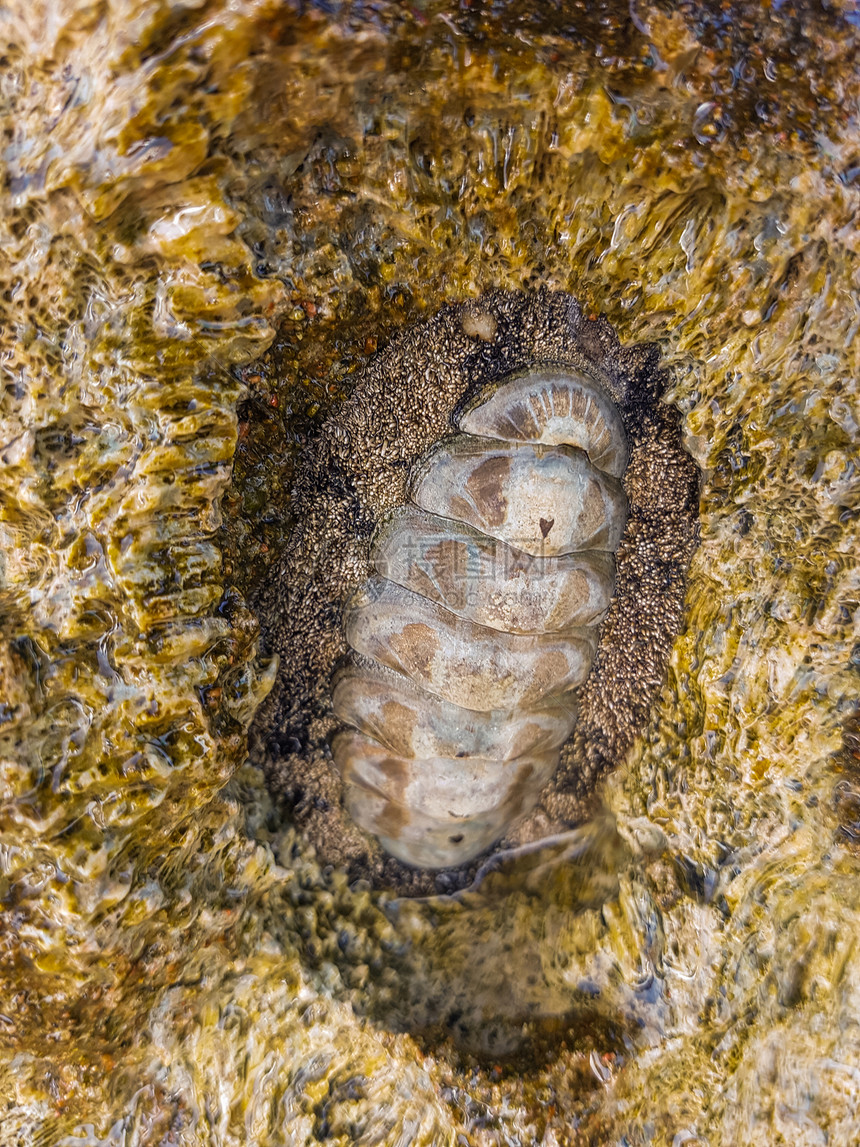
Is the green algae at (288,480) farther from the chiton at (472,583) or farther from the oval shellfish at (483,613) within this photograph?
the oval shellfish at (483,613)

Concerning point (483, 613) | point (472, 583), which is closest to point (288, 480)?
point (472, 583)

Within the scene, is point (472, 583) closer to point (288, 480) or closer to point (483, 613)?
point (483, 613)

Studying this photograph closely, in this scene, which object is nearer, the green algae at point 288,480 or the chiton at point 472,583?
the green algae at point 288,480

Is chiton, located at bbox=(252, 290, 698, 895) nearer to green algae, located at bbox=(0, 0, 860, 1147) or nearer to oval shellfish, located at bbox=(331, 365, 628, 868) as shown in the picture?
oval shellfish, located at bbox=(331, 365, 628, 868)

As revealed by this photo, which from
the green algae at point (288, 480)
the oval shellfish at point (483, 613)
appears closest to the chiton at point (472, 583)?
the oval shellfish at point (483, 613)

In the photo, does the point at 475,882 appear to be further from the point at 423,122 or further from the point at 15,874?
the point at 423,122
